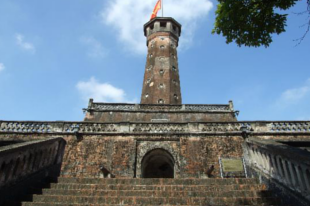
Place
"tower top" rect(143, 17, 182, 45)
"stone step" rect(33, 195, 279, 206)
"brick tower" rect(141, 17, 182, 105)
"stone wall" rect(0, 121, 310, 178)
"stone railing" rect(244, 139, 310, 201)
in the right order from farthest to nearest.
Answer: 1. "tower top" rect(143, 17, 182, 45)
2. "brick tower" rect(141, 17, 182, 105)
3. "stone wall" rect(0, 121, 310, 178)
4. "stone step" rect(33, 195, 279, 206)
5. "stone railing" rect(244, 139, 310, 201)

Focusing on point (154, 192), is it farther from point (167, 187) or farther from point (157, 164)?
point (157, 164)

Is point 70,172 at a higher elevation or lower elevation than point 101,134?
lower

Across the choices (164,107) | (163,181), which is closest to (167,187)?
(163,181)

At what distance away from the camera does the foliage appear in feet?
19.7

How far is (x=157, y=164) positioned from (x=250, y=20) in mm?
10015

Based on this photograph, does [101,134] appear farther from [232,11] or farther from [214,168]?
[232,11]

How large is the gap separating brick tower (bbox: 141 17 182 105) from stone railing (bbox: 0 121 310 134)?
350 inches

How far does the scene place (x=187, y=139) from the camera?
11312 millimetres

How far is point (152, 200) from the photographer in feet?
18.1

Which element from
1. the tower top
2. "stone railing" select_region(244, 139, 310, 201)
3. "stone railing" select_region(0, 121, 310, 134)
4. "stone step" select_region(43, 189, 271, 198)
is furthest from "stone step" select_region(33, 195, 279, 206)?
the tower top

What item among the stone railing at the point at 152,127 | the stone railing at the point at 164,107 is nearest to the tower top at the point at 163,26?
the stone railing at the point at 164,107

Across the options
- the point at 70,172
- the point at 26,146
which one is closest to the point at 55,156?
the point at 26,146

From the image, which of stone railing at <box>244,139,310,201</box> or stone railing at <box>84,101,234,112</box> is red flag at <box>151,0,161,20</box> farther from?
stone railing at <box>244,139,310,201</box>

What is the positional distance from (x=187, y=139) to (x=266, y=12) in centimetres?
729
